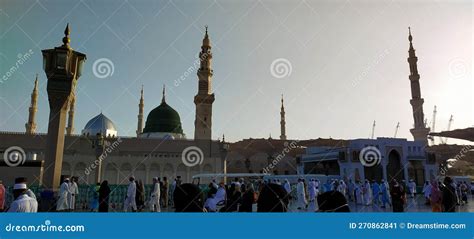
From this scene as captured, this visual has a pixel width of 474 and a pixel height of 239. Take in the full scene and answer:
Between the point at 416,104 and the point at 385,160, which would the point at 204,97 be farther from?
the point at 416,104

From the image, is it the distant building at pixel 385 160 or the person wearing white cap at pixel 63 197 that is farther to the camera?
the distant building at pixel 385 160

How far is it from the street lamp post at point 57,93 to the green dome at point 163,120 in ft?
102

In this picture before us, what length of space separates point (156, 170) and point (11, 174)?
2241cm

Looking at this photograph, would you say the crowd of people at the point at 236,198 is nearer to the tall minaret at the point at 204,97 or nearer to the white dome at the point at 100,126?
the tall minaret at the point at 204,97

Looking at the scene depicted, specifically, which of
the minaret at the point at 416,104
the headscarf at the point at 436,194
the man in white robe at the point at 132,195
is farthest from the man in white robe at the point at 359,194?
the minaret at the point at 416,104

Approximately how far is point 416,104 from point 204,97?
82.4 feet

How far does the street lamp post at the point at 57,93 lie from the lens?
905 centimetres

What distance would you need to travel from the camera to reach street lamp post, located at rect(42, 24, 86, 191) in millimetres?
9055

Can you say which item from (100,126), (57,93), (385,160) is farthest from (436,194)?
(100,126)

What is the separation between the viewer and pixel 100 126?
135 ft

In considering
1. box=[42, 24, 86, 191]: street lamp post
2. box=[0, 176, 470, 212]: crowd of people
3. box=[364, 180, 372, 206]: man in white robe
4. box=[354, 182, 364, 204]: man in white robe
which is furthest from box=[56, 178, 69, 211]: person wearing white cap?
box=[354, 182, 364, 204]: man in white robe

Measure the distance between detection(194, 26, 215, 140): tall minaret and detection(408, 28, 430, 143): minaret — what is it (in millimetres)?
24154
